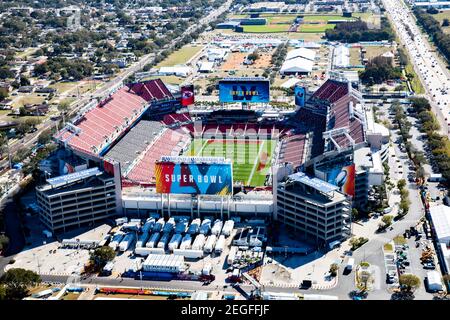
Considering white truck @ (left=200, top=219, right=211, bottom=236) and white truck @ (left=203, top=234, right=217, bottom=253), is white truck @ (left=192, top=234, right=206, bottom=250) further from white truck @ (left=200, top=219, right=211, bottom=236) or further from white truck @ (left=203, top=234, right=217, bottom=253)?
white truck @ (left=200, top=219, right=211, bottom=236)

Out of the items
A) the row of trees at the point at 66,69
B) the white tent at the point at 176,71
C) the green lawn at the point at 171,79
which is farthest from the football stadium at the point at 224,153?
the row of trees at the point at 66,69

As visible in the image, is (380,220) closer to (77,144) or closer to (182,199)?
(182,199)

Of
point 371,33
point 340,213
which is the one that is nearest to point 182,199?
A: point 340,213

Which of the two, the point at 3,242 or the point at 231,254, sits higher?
the point at 231,254

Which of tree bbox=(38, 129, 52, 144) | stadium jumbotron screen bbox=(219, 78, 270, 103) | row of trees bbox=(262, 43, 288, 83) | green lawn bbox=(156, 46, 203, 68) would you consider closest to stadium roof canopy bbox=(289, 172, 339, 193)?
stadium jumbotron screen bbox=(219, 78, 270, 103)

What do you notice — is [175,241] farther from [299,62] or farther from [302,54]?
[302,54]

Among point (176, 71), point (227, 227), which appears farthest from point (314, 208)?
point (176, 71)
